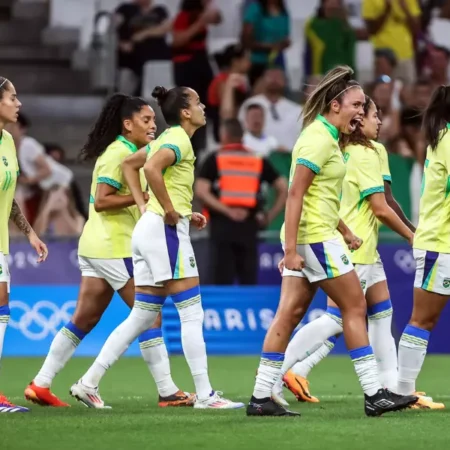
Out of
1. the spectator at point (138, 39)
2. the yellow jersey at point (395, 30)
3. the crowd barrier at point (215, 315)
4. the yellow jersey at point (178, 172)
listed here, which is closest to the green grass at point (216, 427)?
the yellow jersey at point (178, 172)

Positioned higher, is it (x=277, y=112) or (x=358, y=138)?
(x=277, y=112)

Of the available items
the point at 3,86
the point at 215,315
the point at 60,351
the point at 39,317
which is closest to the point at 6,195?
the point at 3,86

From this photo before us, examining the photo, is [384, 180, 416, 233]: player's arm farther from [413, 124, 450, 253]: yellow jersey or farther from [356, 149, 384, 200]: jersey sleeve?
[413, 124, 450, 253]: yellow jersey

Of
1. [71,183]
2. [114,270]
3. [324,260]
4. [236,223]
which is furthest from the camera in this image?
[71,183]

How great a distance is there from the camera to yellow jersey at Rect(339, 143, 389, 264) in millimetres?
8789

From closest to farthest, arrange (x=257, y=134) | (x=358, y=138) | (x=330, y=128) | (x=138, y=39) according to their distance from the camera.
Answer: (x=330, y=128), (x=358, y=138), (x=257, y=134), (x=138, y=39)

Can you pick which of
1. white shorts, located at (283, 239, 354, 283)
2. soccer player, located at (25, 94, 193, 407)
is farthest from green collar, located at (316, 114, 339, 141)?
soccer player, located at (25, 94, 193, 407)

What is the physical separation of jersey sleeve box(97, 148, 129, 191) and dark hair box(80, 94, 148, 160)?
17 cm

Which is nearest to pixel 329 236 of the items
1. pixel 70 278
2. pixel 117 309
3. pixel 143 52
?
pixel 117 309

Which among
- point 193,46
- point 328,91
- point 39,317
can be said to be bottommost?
point 39,317

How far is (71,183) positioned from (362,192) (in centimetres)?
861

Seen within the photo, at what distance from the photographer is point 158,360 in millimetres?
8922

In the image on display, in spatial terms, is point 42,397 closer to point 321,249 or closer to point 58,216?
point 321,249

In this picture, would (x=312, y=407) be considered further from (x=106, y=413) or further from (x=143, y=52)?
(x=143, y=52)
